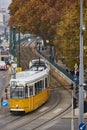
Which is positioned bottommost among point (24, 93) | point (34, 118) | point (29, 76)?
point (34, 118)

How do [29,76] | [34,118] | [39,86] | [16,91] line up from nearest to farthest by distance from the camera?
[34,118]
[16,91]
[29,76]
[39,86]

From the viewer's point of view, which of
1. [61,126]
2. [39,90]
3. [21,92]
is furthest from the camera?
[39,90]

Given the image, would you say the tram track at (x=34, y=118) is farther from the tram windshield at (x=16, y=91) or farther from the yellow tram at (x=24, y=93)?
the tram windshield at (x=16, y=91)

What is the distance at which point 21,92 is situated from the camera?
34.9 meters

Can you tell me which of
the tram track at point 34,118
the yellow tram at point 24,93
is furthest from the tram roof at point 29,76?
the tram track at point 34,118

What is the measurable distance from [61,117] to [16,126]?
13.8ft

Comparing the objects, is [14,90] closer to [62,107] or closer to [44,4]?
[62,107]

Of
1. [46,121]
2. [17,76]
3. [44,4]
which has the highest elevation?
[44,4]

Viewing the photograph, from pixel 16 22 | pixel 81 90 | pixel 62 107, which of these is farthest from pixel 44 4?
pixel 81 90

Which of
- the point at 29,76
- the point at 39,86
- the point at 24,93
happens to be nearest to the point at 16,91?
the point at 24,93

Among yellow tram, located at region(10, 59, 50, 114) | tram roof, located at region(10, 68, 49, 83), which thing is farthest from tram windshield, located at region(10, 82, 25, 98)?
tram roof, located at region(10, 68, 49, 83)

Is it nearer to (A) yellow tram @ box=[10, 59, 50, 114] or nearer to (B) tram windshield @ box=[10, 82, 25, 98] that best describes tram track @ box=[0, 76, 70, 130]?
(A) yellow tram @ box=[10, 59, 50, 114]

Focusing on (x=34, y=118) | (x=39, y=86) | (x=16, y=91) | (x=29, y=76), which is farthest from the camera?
(x=39, y=86)

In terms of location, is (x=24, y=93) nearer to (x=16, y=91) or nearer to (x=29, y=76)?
(x=16, y=91)
